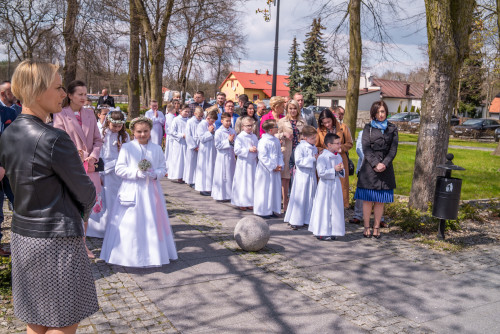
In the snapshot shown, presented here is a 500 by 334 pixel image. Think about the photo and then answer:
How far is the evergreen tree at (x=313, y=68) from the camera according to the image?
219ft

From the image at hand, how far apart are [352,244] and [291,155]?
253cm

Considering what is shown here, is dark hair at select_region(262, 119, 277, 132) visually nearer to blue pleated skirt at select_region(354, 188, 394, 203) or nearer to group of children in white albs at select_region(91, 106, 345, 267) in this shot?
group of children in white albs at select_region(91, 106, 345, 267)

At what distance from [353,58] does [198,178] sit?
9808 mm

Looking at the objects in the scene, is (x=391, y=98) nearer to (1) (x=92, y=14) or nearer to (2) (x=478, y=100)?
(2) (x=478, y=100)

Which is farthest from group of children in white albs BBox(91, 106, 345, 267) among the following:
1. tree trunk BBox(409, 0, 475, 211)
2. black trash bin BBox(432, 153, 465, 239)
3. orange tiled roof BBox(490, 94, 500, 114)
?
orange tiled roof BBox(490, 94, 500, 114)

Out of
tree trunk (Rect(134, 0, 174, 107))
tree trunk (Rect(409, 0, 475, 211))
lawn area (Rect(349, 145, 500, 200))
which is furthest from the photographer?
tree trunk (Rect(134, 0, 174, 107))

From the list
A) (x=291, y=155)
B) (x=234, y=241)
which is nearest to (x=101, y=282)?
(x=234, y=241)

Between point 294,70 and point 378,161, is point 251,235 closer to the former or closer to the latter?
point 378,161

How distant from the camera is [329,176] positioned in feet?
24.7

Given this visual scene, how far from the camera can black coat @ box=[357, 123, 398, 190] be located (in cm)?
764

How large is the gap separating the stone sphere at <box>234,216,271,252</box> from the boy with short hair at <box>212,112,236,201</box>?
3.63m

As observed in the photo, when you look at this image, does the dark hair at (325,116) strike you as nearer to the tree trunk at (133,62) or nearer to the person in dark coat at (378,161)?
the person in dark coat at (378,161)

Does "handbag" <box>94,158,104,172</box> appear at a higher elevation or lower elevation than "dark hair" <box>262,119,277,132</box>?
lower

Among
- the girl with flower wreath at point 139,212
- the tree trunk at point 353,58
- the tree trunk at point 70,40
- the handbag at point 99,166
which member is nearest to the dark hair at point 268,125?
the girl with flower wreath at point 139,212
